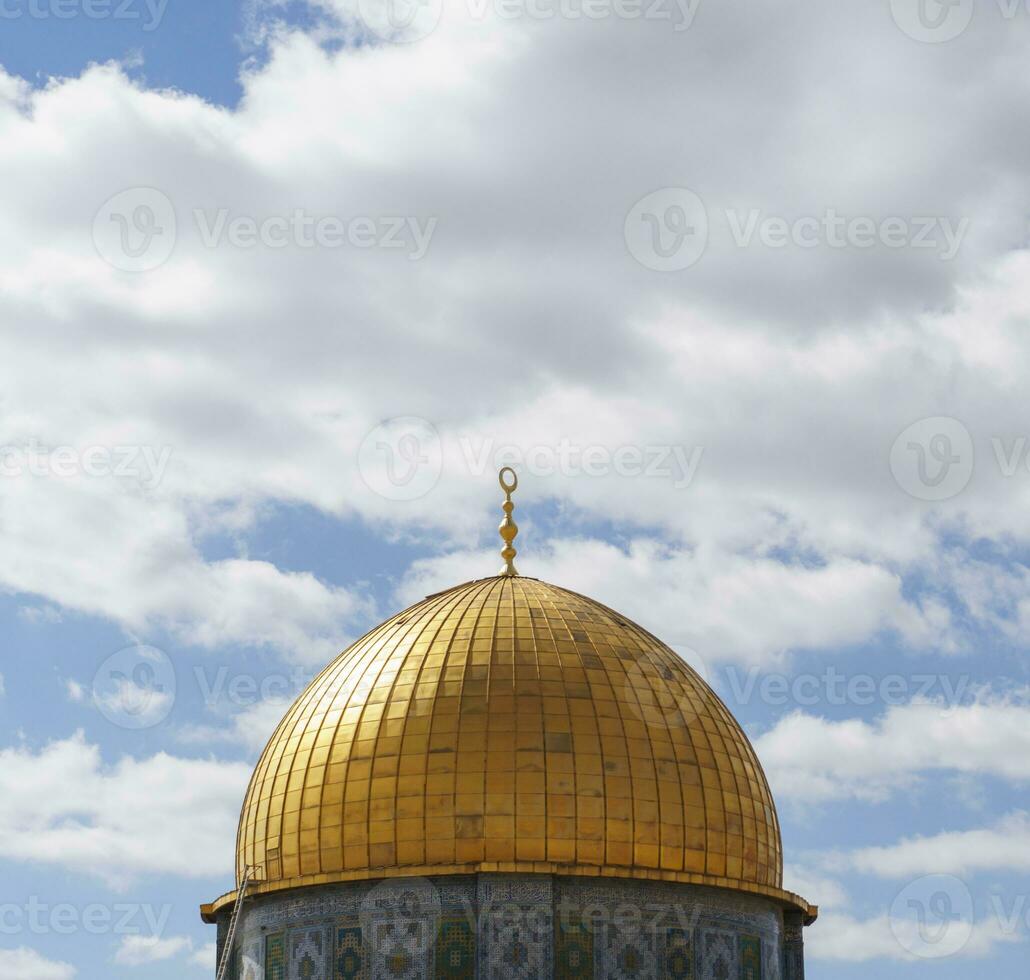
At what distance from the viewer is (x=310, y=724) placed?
31922 mm

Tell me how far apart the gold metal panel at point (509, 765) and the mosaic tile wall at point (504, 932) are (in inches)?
11.6

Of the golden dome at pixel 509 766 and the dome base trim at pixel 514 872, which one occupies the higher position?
the golden dome at pixel 509 766

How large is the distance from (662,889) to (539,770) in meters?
2.43

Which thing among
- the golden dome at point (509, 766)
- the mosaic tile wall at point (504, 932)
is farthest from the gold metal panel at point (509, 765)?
the mosaic tile wall at point (504, 932)

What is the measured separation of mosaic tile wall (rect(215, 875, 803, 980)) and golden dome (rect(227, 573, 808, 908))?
0.92 ft

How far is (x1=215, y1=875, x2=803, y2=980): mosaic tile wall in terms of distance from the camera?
29094 mm

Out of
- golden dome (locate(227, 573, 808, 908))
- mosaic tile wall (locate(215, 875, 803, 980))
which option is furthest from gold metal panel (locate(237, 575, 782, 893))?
mosaic tile wall (locate(215, 875, 803, 980))

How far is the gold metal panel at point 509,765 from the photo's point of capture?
29734 millimetres

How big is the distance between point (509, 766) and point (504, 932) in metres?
2.32

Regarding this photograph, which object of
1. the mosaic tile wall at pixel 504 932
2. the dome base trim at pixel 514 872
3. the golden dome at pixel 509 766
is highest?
the golden dome at pixel 509 766

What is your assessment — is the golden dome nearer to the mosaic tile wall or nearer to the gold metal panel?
the gold metal panel

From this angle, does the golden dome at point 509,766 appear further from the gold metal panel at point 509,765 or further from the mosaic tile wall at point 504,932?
A: the mosaic tile wall at point 504,932

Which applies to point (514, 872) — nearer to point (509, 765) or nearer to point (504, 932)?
point (504, 932)

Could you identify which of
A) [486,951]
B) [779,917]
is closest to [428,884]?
[486,951]
